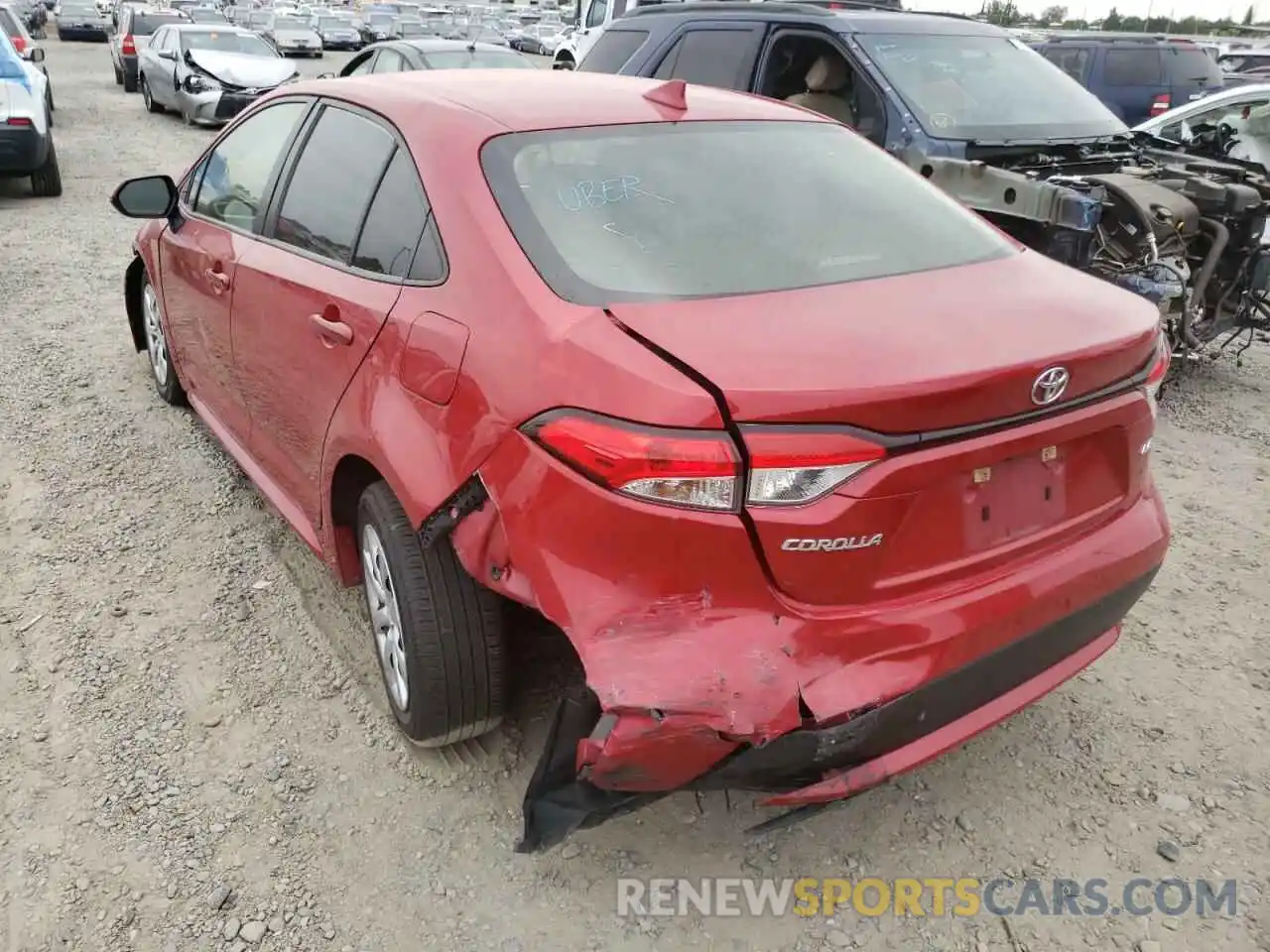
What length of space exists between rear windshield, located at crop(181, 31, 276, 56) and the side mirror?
1295cm

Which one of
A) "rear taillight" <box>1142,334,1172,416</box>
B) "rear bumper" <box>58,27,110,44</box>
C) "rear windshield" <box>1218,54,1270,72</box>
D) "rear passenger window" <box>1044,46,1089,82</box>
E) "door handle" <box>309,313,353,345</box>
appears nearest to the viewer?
"rear taillight" <box>1142,334,1172,416</box>

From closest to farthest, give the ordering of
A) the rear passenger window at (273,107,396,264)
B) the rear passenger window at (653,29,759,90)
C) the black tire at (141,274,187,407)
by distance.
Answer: the rear passenger window at (273,107,396,264)
the black tire at (141,274,187,407)
the rear passenger window at (653,29,759,90)

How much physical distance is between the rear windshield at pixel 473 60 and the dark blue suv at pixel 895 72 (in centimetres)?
452

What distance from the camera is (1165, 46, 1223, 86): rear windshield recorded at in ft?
37.4

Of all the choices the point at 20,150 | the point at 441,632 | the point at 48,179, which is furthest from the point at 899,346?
the point at 48,179

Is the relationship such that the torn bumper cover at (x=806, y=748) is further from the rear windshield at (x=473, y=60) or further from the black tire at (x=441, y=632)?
the rear windshield at (x=473, y=60)

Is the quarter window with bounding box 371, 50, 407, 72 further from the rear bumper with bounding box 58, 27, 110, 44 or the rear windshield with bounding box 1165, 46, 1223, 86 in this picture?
the rear bumper with bounding box 58, 27, 110, 44

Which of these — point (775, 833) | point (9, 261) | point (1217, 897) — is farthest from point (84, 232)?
point (1217, 897)

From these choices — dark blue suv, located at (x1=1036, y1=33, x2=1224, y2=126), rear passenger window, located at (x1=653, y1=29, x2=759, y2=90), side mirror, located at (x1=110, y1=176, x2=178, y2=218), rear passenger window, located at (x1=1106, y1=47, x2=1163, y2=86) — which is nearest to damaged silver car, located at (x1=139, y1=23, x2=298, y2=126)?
rear passenger window, located at (x1=653, y1=29, x2=759, y2=90)

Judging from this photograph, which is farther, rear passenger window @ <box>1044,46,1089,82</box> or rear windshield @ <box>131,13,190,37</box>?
rear windshield @ <box>131,13,190,37</box>

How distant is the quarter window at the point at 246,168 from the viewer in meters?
3.33

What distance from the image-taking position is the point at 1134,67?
1148cm

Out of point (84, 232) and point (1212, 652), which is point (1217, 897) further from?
point (84, 232)

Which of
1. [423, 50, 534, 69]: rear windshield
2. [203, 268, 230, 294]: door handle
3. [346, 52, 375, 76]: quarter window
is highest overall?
[423, 50, 534, 69]: rear windshield
